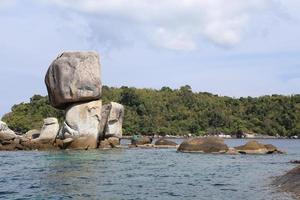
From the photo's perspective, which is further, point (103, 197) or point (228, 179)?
point (228, 179)

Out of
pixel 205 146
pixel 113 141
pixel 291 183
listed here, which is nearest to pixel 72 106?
pixel 113 141

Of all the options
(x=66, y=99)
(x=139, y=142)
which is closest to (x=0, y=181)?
(x=66, y=99)

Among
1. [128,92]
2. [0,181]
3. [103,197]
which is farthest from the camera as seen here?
[128,92]

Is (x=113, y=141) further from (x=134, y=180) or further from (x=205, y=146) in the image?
(x=134, y=180)

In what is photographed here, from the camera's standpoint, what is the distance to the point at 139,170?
1330 inches

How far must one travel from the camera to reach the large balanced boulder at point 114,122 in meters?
59.9

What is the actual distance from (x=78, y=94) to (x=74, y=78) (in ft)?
5.61

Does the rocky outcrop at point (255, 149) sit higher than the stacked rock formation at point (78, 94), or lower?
lower

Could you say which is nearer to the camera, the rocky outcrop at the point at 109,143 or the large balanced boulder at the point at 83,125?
the large balanced boulder at the point at 83,125

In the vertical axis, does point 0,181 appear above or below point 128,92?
below

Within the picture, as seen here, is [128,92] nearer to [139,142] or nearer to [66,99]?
[139,142]

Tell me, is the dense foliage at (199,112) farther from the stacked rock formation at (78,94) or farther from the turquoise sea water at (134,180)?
the turquoise sea water at (134,180)

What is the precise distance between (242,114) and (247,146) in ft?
426

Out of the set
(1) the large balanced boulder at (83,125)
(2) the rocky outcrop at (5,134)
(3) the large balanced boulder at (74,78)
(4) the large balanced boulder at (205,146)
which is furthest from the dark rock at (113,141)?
(2) the rocky outcrop at (5,134)
